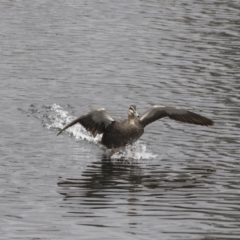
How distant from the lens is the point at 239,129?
18094mm

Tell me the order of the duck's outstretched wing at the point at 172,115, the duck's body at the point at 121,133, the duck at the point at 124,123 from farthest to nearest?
the duck's outstretched wing at the point at 172,115 → the duck's body at the point at 121,133 → the duck at the point at 124,123

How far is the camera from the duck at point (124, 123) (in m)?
16.9

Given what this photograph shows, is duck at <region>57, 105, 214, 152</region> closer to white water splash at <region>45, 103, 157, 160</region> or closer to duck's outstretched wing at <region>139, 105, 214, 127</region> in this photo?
duck's outstretched wing at <region>139, 105, 214, 127</region>

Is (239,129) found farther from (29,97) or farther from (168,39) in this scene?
(168,39)

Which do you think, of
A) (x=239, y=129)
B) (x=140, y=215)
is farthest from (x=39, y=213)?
(x=239, y=129)

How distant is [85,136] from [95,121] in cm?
117

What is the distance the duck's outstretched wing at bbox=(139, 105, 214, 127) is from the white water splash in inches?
19.1

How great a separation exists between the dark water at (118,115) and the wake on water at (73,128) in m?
0.03

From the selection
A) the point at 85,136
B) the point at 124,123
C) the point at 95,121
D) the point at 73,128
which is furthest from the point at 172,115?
the point at 73,128

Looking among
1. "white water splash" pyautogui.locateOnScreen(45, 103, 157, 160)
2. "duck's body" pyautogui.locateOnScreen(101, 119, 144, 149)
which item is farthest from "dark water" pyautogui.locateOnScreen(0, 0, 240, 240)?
"duck's body" pyautogui.locateOnScreen(101, 119, 144, 149)

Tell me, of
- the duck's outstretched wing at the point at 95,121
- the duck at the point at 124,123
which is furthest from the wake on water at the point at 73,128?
the duck's outstretched wing at the point at 95,121

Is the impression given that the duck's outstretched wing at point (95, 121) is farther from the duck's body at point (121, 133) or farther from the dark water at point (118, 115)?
the dark water at point (118, 115)

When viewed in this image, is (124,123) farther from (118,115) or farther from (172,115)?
(118,115)

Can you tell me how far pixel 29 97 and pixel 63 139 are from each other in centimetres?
324
